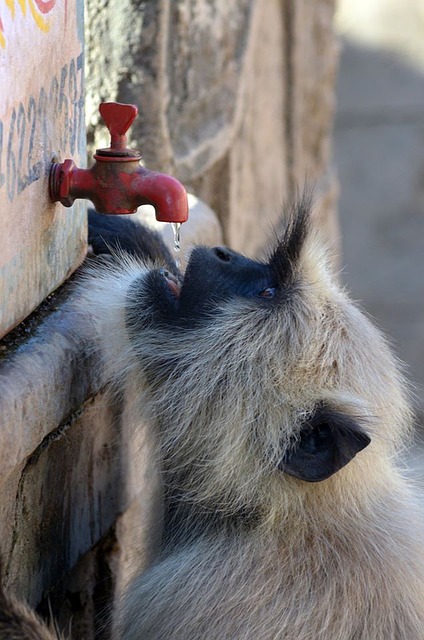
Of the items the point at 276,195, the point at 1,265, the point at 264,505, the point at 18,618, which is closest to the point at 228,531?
the point at 264,505

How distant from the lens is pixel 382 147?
388 inches

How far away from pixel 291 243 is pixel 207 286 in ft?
0.66

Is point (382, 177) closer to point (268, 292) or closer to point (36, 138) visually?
point (268, 292)

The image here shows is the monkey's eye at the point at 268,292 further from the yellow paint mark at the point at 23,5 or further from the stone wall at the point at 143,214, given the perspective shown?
the yellow paint mark at the point at 23,5

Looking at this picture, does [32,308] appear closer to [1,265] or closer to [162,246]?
Answer: [1,265]

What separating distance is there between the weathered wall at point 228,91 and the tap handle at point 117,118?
1363mm

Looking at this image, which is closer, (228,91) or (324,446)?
(324,446)

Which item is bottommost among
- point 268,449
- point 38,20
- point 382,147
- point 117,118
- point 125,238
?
point 382,147

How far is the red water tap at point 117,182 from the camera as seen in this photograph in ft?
7.14

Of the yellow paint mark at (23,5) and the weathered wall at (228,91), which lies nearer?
the yellow paint mark at (23,5)

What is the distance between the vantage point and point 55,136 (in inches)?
87.2

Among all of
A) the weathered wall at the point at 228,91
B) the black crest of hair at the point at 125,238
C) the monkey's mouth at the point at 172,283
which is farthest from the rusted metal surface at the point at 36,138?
the weathered wall at the point at 228,91

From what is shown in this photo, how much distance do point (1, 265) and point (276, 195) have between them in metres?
3.50

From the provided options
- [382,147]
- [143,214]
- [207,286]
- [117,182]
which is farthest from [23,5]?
[382,147]
